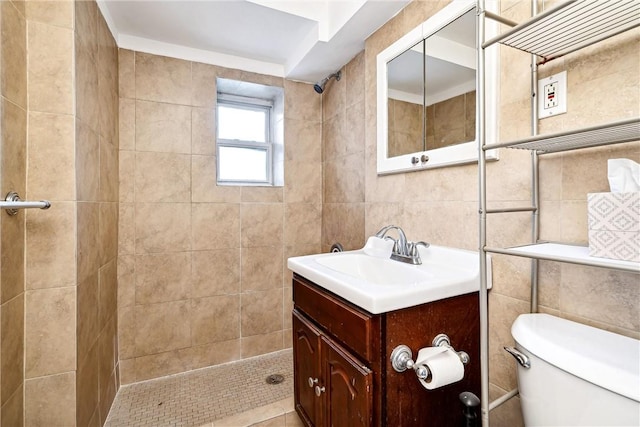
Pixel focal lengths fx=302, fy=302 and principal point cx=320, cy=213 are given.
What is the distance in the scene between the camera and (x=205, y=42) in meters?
1.90

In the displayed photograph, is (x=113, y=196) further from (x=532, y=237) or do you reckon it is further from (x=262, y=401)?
(x=532, y=237)

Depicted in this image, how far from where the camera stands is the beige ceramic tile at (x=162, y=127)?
6.11 feet

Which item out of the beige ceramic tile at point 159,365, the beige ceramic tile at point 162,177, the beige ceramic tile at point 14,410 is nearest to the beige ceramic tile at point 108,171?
the beige ceramic tile at point 162,177

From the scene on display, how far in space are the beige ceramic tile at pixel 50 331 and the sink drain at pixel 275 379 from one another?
1076mm

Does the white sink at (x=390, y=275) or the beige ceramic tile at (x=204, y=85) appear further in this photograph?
the beige ceramic tile at (x=204, y=85)

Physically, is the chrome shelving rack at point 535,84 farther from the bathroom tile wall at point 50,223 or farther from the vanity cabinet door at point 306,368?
the bathroom tile wall at point 50,223

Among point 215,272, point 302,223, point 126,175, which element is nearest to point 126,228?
point 126,175

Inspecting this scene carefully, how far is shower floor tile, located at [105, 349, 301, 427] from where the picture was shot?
58.7 inches

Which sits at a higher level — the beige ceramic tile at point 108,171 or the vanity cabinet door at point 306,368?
the beige ceramic tile at point 108,171

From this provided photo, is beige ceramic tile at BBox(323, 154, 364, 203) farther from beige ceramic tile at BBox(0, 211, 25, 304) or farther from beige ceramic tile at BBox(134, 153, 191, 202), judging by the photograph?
beige ceramic tile at BBox(0, 211, 25, 304)

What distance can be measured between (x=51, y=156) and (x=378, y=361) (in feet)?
4.43

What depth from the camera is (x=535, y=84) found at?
938 mm

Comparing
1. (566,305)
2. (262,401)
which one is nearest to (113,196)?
(262,401)

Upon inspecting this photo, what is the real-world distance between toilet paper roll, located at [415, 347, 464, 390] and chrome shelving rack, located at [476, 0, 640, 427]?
7 cm
